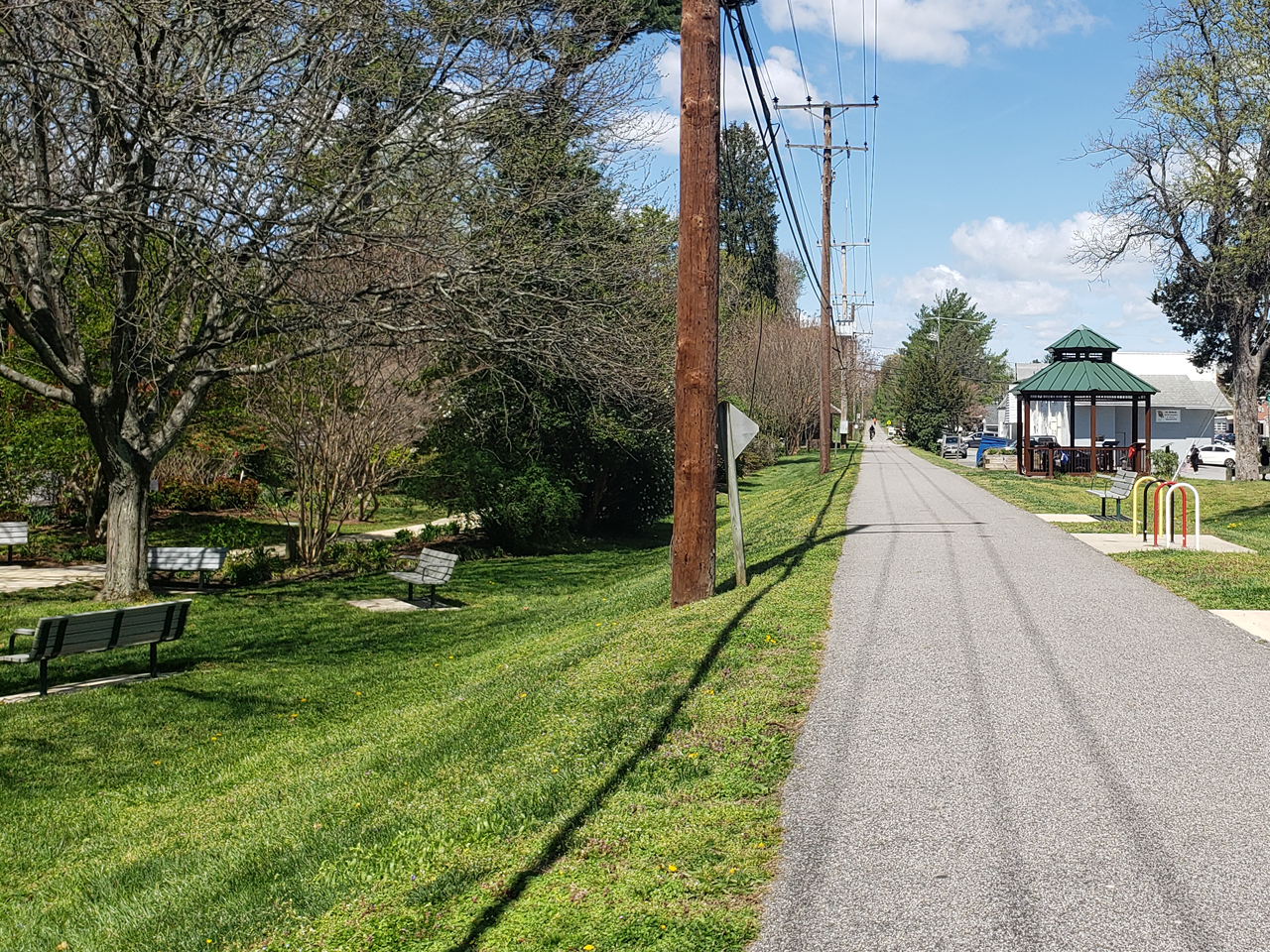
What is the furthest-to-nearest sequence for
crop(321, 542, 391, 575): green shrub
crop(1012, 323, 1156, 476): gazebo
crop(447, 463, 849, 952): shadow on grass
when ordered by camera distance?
1. crop(1012, 323, 1156, 476): gazebo
2. crop(321, 542, 391, 575): green shrub
3. crop(447, 463, 849, 952): shadow on grass

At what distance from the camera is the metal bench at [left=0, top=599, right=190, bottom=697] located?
403 inches

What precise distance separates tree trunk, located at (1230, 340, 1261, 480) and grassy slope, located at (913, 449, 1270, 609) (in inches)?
99.3

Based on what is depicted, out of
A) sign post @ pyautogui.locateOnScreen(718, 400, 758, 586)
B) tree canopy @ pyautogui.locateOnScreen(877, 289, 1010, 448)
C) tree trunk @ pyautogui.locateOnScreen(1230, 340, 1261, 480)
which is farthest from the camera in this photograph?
tree canopy @ pyautogui.locateOnScreen(877, 289, 1010, 448)

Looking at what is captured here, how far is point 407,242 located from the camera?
13766 mm

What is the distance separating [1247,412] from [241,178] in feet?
119

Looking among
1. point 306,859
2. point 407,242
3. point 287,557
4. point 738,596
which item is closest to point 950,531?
point 738,596

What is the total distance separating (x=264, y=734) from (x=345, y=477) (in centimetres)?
1090

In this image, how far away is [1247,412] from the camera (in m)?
38.9

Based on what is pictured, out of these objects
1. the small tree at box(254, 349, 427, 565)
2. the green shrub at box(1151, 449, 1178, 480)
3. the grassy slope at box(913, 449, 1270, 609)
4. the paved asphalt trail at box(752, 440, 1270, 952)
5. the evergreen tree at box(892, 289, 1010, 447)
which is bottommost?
the paved asphalt trail at box(752, 440, 1270, 952)

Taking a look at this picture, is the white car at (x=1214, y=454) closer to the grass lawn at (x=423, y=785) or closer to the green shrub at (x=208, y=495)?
the green shrub at (x=208, y=495)

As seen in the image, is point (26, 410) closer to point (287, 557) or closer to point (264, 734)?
point (287, 557)

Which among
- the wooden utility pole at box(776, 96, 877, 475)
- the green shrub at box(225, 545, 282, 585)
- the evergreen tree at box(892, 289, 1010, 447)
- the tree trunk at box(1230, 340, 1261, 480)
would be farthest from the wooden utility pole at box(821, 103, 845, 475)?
the evergreen tree at box(892, 289, 1010, 447)

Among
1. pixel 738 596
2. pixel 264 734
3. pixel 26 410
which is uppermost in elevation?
pixel 26 410

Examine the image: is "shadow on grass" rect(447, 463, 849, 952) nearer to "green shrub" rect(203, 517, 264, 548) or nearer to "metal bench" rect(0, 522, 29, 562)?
"green shrub" rect(203, 517, 264, 548)
